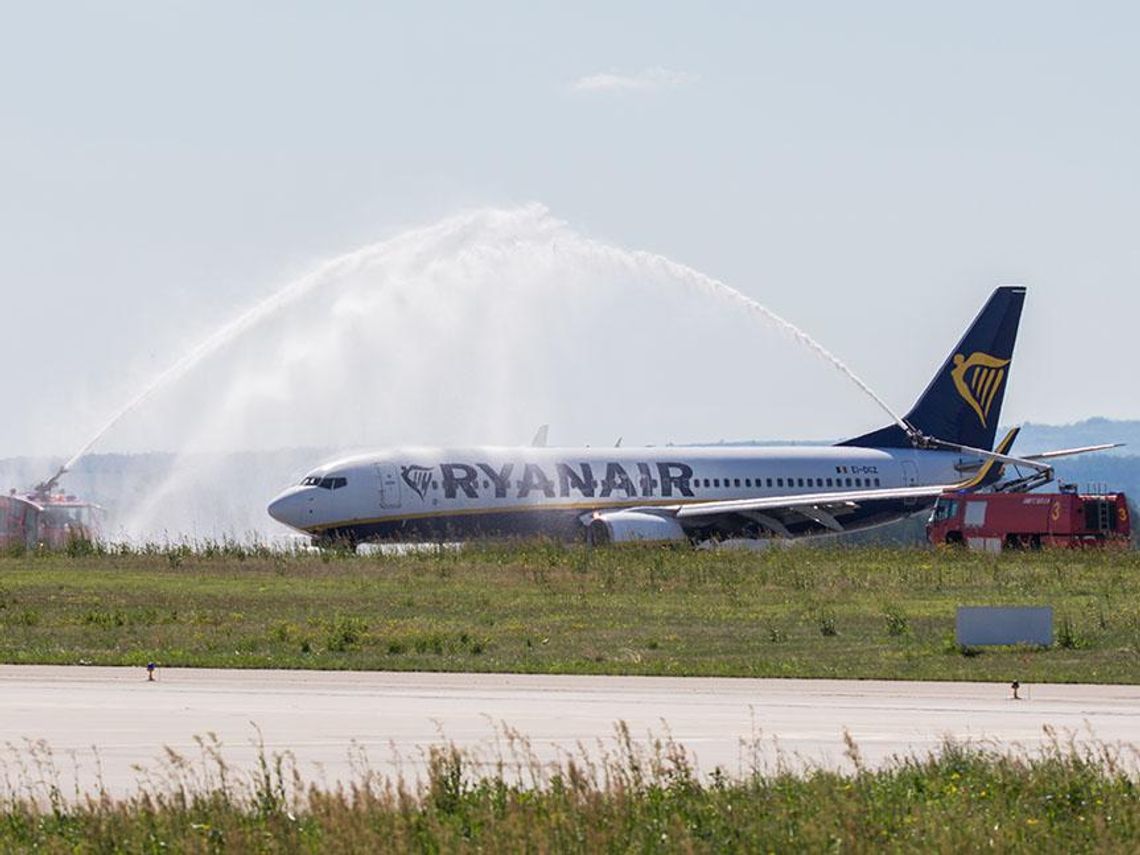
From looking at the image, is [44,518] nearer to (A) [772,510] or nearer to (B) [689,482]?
(B) [689,482]

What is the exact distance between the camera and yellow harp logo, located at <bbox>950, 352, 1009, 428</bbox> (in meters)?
85.9

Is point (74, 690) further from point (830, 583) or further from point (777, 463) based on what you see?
point (777, 463)

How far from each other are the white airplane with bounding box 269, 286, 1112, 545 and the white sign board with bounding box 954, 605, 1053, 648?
36.8 meters

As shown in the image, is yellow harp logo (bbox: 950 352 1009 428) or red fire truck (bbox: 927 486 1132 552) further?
yellow harp logo (bbox: 950 352 1009 428)

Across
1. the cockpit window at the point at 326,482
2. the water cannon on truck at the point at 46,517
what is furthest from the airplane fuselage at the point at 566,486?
the water cannon on truck at the point at 46,517

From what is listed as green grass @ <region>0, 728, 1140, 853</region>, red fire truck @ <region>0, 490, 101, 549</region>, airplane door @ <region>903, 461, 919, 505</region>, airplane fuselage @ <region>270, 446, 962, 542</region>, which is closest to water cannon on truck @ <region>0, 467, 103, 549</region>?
red fire truck @ <region>0, 490, 101, 549</region>

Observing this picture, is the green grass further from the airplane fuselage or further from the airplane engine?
the airplane engine

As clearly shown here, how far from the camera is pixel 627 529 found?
2840 inches

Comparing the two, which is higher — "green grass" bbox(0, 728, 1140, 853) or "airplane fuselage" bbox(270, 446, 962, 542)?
"airplane fuselage" bbox(270, 446, 962, 542)

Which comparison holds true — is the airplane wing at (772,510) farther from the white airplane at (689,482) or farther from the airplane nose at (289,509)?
the airplane nose at (289,509)

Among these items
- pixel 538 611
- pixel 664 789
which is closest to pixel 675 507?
pixel 538 611

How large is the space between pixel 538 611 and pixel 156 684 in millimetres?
15393

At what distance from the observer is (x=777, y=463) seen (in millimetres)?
81375

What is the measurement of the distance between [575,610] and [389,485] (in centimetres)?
2615
